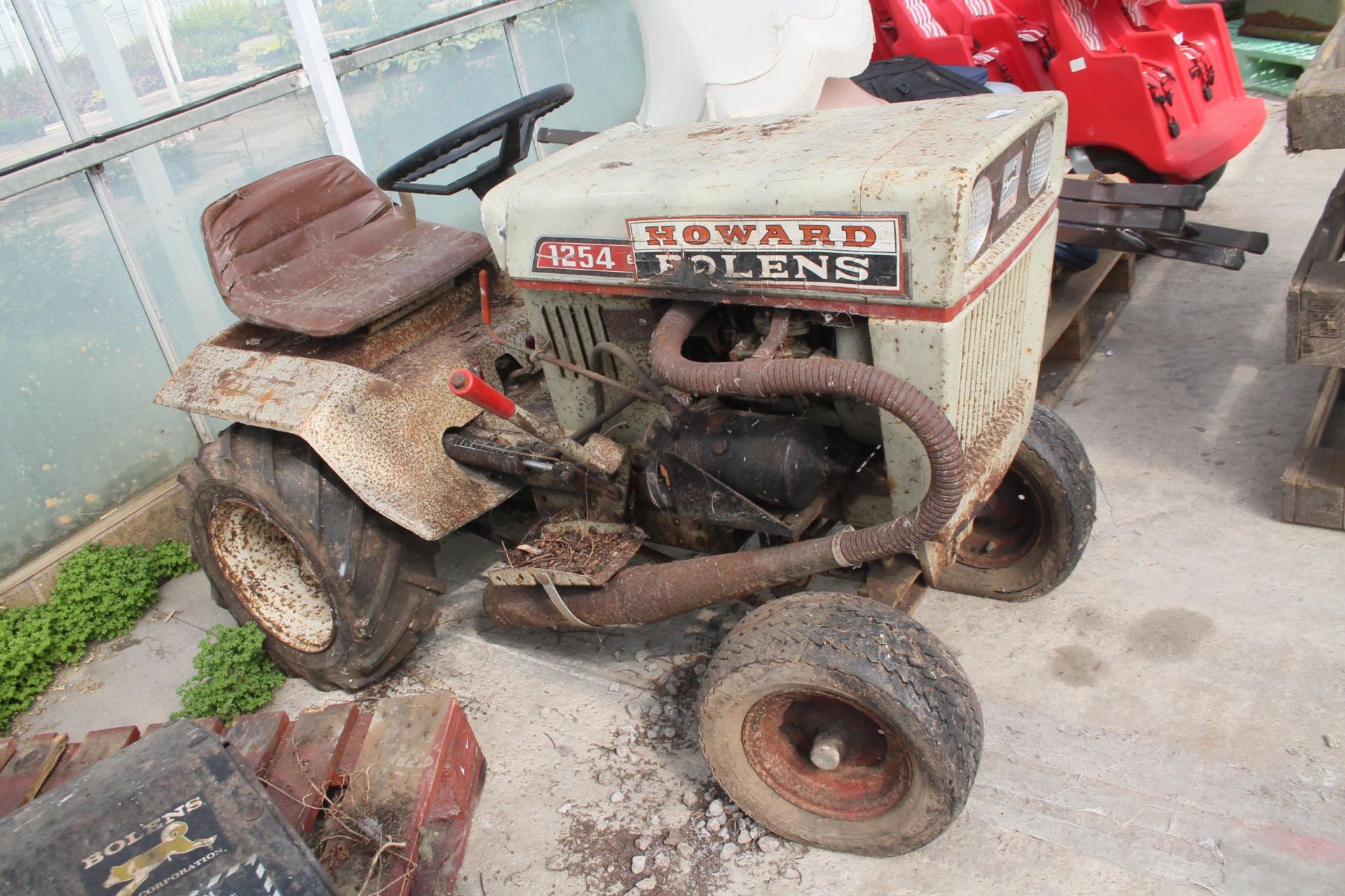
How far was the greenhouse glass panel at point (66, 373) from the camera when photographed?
336 cm

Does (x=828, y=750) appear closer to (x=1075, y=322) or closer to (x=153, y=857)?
(x=153, y=857)

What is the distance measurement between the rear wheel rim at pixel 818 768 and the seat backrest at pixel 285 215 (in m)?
1.93

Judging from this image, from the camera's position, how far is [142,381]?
3730 mm

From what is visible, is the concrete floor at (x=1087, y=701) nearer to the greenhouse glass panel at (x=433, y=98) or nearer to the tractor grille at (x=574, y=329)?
the tractor grille at (x=574, y=329)

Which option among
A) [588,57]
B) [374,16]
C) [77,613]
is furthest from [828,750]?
[588,57]

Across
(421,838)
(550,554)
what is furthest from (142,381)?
(421,838)

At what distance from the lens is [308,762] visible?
7.46ft

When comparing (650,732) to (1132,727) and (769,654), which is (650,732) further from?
(1132,727)

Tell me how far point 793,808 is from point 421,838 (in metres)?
0.81

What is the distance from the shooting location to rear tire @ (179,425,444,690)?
100 inches

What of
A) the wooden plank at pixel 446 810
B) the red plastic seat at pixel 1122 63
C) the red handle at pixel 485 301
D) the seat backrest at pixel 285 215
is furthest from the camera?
the red plastic seat at pixel 1122 63

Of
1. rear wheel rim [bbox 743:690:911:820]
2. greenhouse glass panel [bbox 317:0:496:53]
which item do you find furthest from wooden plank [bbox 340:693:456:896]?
greenhouse glass panel [bbox 317:0:496:53]

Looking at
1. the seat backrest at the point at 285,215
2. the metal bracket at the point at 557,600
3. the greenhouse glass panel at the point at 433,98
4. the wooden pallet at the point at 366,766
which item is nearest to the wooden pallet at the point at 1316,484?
the metal bracket at the point at 557,600

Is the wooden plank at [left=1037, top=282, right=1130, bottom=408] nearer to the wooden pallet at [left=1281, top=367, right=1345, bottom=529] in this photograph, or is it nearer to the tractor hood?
the wooden pallet at [left=1281, top=367, right=1345, bottom=529]
